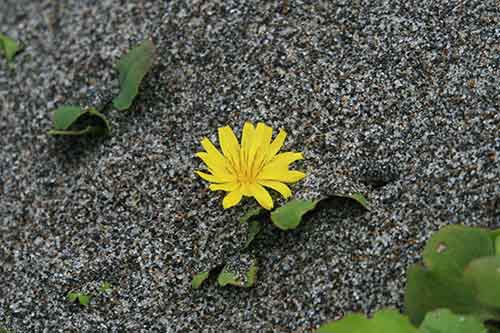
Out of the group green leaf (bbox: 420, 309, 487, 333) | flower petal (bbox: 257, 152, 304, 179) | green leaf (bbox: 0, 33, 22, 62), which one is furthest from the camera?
green leaf (bbox: 0, 33, 22, 62)

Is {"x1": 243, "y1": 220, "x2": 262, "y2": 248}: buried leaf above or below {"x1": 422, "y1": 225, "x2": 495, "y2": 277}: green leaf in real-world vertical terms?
above

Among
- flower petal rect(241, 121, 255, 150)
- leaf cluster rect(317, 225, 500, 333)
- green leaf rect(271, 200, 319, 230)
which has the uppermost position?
flower petal rect(241, 121, 255, 150)

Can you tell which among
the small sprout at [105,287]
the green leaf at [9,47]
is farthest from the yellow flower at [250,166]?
the green leaf at [9,47]

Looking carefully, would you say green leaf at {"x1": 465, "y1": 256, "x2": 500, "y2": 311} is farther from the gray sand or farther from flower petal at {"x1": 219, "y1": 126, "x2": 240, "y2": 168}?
flower petal at {"x1": 219, "y1": 126, "x2": 240, "y2": 168}

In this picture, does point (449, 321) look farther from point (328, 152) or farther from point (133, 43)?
point (133, 43)

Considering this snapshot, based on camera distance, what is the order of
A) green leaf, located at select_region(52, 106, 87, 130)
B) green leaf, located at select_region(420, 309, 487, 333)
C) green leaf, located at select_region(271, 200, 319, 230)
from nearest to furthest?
green leaf, located at select_region(420, 309, 487, 333) → green leaf, located at select_region(271, 200, 319, 230) → green leaf, located at select_region(52, 106, 87, 130)

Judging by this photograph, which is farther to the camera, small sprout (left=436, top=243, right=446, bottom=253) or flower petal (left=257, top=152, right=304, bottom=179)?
flower petal (left=257, top=152, right=304, bottom=179)

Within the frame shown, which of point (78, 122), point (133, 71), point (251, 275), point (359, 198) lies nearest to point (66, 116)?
point (78, 122)

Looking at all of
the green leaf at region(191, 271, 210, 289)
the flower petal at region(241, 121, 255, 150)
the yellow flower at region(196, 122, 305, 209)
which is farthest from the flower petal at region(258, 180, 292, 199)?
the green leaf at region(191, 271, 210, 289)
